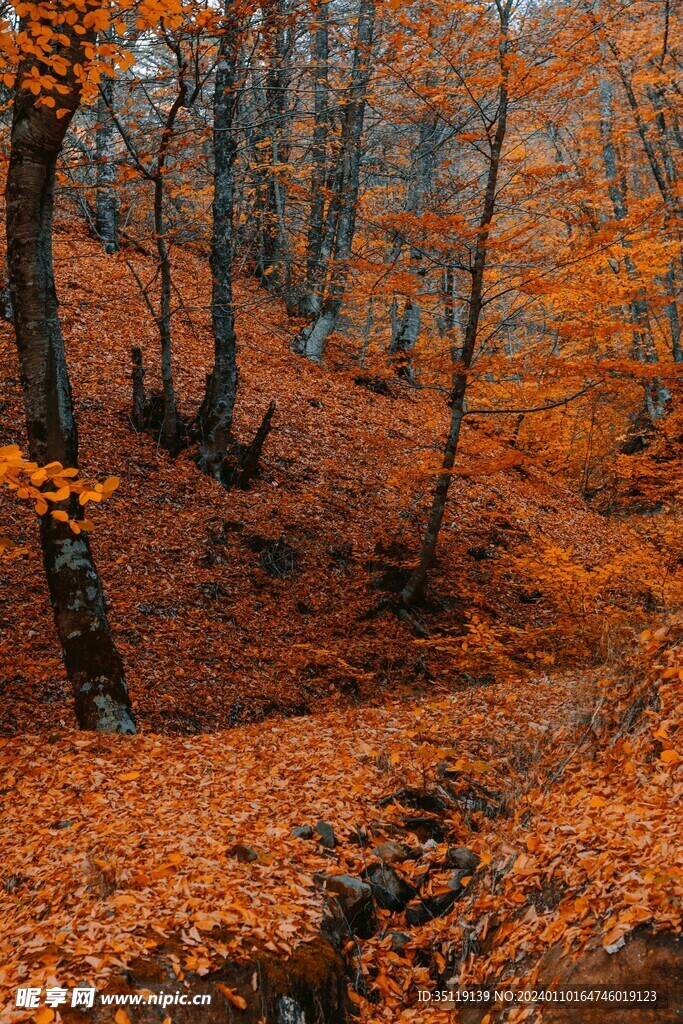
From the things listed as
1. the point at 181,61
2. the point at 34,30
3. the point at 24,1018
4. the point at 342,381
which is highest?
the point at 181,61

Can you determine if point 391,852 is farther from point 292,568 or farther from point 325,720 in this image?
point 292,568

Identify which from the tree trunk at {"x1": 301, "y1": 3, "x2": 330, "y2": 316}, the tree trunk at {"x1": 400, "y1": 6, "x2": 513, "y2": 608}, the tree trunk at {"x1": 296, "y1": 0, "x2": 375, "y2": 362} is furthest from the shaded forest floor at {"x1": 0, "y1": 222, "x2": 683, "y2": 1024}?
the tree trunk at {"x1": 301, "y1": 3, "x2": 330, "y2": 316}

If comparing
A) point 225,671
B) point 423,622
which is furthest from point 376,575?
point 225,671

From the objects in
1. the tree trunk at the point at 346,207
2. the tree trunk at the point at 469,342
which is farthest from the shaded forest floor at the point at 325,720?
the tree trunk at the point at 346,207

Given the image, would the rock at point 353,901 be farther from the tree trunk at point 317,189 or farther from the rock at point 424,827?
the tree trunk at point 317,189

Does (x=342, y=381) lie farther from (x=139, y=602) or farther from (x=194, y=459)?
(x=139, y=602)

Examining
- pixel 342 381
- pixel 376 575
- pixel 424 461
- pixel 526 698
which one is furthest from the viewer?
pixel 342 381

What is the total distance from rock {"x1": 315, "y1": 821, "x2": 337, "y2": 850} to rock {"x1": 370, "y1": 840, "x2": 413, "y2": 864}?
25cm

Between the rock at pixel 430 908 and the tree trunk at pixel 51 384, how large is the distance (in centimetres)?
293

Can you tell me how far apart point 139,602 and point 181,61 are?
6370 millimetres

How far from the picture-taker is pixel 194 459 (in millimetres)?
10398

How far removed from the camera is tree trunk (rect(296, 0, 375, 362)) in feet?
43.9

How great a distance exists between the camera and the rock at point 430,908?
12.8ft

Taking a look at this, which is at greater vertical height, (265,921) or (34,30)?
(34,30)
